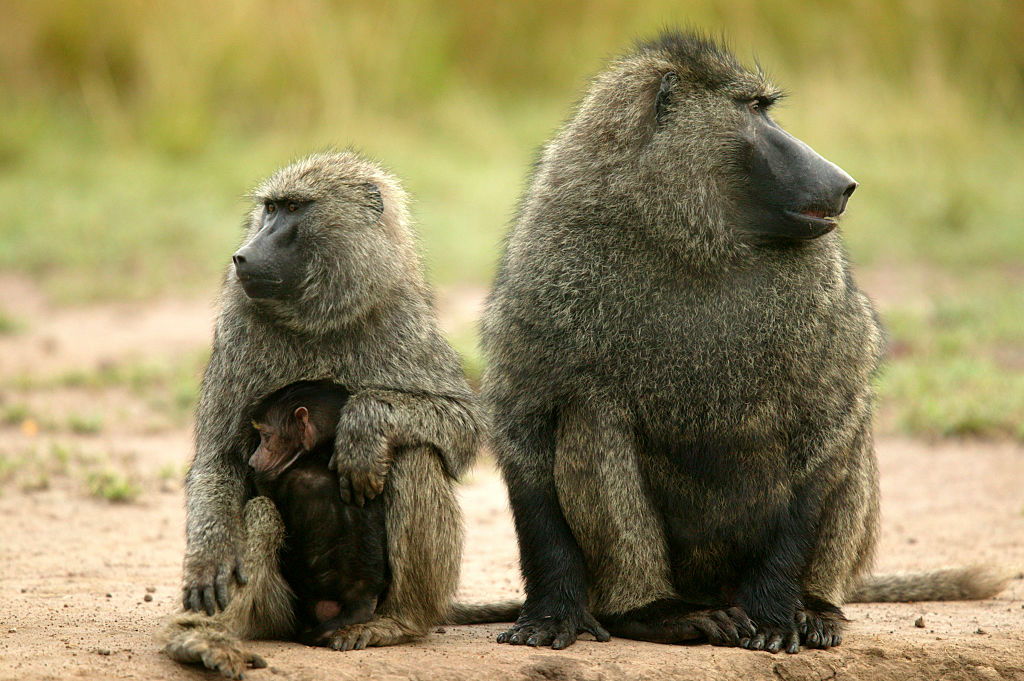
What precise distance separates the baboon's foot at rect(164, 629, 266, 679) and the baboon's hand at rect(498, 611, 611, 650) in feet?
2.35

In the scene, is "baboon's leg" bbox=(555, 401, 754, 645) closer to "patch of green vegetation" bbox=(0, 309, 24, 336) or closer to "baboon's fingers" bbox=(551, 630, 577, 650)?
"baboon's fingers" bbox=(551, 630, 577, 650)

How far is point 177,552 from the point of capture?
4.68m

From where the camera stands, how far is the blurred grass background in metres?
9.27

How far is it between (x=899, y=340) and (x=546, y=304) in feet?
16.7

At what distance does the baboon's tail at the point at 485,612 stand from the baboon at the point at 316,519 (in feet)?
1.55

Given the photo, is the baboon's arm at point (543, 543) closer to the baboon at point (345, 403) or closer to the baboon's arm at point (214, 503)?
the baboon at point (345, 403)

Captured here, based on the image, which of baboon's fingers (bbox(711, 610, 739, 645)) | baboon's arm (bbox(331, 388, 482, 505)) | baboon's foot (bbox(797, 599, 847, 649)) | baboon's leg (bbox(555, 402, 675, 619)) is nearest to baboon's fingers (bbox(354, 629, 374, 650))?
baboon's arm (bbox(331, 388, 482, 505))

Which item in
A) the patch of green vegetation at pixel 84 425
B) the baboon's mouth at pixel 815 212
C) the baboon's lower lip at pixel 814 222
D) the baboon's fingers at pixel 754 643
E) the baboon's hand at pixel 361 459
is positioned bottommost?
the baboon's fingers at pixel 754 643

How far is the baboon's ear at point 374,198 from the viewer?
384 centimetres

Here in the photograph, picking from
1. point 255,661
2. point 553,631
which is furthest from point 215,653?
point 553,631

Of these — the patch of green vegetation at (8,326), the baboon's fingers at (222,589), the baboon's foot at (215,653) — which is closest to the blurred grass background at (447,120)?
the patch of green vegetation at (8,326)

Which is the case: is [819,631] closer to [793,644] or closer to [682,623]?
[793,644]

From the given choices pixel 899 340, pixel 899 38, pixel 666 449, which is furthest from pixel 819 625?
pixel 899 38

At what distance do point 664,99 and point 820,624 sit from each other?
145 cm
